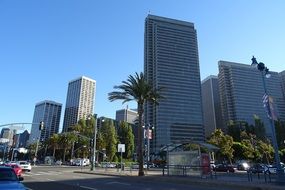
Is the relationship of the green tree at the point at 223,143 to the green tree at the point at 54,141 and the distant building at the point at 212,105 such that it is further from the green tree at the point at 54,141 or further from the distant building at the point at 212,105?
the distant building at the point at 212,105

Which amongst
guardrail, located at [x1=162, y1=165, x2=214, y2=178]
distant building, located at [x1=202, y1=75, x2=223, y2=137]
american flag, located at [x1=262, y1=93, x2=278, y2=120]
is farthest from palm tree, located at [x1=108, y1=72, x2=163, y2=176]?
distant building, located at [x1=202, y1=75, x2=223, y2=137]

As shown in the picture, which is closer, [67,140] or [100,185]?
[100,185]

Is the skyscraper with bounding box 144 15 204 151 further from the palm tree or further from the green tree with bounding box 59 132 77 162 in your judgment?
the palm tree

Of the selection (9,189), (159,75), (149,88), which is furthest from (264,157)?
(9,189)

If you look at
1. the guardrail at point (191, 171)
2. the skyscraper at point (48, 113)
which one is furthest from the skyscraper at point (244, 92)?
the guardrail at point (191, 171)

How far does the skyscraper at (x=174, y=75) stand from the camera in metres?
125

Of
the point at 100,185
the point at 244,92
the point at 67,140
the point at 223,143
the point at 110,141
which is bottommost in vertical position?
the point at 100,185

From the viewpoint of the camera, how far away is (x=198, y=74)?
150 m

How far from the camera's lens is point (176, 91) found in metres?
142

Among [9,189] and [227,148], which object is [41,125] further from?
[227,148]

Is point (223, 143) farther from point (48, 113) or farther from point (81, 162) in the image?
point (48, 113)

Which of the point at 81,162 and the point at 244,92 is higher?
the point at 244,92

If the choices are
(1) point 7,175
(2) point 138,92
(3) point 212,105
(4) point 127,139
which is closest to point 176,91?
(4) point 127,139

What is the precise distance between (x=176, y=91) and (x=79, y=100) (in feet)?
153
